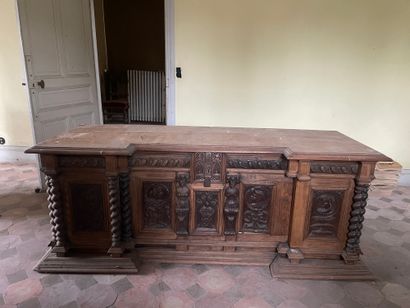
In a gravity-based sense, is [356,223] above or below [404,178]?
above

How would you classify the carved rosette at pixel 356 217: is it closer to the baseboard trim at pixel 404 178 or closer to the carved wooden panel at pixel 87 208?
the carved wooden panel at pixel 87 208

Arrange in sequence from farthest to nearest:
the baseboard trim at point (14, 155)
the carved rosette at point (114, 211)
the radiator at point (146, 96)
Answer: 1. the radiator at point (146, 96)
2. the baseboard trim at point (14, 155)
3. the carved rosette at point (114, 211)

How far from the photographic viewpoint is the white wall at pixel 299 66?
2.92m

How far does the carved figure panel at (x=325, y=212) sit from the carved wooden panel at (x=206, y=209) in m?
0.57

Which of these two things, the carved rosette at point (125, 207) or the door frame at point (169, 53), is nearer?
the carved rosette at point (125, 207)

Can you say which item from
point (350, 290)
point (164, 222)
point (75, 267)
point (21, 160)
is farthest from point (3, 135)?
point (350, 290)

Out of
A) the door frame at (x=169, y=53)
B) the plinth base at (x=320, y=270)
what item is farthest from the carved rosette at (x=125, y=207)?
the door frame at (x=169, y=53)

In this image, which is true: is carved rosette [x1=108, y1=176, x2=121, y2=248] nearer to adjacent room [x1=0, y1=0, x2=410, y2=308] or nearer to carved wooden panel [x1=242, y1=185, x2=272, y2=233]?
adjacent room [x1=0, y1=0, x2=410, y2=308]

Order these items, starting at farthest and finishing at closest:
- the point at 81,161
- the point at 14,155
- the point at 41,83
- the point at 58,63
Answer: the point at 14,155 < the point at 58,63 < the point at 41,83 < the point at 81,161

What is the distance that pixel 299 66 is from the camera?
3.06 meters

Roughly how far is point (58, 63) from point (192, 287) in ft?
7.92

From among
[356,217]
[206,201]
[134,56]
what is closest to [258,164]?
[206,201]

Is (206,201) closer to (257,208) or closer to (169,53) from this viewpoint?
(257,208)

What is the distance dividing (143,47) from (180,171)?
5.55 meters
